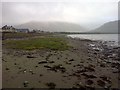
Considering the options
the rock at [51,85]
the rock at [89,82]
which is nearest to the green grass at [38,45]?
the rock at [89,82]

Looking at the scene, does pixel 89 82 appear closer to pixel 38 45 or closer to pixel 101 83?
pixel 101 83

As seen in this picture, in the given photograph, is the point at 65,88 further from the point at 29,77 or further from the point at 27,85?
the point at 29,77

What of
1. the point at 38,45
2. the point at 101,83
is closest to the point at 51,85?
the point at 101,83

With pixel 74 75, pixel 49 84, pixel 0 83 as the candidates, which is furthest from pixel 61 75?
pixel 0 83

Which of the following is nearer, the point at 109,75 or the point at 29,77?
the point at 29,77

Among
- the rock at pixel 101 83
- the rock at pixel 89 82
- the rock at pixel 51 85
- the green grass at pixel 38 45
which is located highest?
the green grass at pixel 38 45

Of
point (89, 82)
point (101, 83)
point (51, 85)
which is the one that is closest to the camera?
point (51, 85)

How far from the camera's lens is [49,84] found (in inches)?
495

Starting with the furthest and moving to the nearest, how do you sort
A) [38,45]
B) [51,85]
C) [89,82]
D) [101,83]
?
[38,45] < [89,82] < [101,83] < [51,85]

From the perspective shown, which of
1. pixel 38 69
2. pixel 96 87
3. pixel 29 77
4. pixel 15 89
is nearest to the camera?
pixel 15 89

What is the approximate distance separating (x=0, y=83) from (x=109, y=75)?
842 centimetres

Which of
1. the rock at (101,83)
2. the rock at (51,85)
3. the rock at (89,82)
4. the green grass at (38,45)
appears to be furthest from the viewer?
the green grass at (38,45)

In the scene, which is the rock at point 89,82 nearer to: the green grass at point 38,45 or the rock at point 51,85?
the rock at point 51,85

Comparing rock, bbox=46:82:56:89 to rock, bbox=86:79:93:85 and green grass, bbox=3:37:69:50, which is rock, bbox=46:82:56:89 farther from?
green grass, bbox=3:37:69:50
